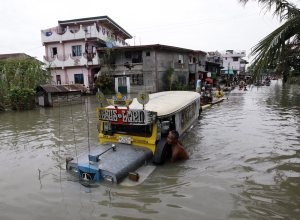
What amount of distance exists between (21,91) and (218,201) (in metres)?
19.6

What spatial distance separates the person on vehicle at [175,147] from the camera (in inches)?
321

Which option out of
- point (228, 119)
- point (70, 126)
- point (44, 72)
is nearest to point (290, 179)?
point (228, 119)

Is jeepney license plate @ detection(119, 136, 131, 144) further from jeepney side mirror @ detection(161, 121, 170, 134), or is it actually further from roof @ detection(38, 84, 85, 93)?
roof @ detection(38, 84, 85, 93)

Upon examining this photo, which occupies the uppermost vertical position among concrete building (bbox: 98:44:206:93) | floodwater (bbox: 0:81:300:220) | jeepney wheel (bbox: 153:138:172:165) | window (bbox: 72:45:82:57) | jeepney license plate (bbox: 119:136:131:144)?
window (bbox: 72:45:82:57)

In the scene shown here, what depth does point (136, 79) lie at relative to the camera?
1324 inches

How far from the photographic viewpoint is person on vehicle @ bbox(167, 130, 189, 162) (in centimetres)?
816

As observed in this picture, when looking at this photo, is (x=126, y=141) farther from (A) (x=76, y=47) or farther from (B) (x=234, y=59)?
(B) (x=234, y=59)

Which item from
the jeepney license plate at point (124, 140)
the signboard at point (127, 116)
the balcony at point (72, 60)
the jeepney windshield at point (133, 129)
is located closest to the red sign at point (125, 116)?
the signboard at point (127, 116)

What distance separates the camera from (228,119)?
16672 millimetres

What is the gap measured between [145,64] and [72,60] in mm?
8554

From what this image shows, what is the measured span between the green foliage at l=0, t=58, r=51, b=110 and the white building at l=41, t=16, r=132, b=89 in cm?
748

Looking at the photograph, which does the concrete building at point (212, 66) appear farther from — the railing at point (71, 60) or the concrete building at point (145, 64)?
the railing at point (71, 60)

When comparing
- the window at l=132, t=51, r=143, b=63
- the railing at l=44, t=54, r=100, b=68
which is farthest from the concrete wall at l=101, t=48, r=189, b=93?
the railing at l=44, t=54, r=100, b=68

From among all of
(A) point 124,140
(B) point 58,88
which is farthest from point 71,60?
(A) point 124,140
